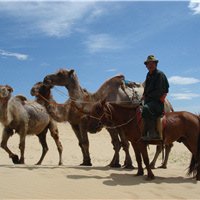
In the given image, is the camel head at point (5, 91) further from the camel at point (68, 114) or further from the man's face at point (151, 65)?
the man's face at point (151, 65)

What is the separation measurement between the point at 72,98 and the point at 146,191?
4456mm

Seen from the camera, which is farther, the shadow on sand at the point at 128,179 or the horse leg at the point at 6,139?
the horse leg at the point at 6,139

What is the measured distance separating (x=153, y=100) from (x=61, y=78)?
358 cm

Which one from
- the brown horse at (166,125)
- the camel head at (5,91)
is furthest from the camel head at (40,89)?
the brown horse at (166,125)

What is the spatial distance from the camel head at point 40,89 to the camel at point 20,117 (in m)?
0.72

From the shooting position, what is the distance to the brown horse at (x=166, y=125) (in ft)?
30.5

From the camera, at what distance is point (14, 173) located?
8586 mm

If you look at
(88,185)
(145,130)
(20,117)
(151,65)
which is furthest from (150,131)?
(20,117)

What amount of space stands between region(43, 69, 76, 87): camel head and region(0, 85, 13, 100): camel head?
1136mm

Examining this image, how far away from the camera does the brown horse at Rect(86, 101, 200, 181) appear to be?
366 inches

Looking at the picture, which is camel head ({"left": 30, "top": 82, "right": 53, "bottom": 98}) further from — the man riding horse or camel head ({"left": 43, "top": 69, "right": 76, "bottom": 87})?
the man riding horse

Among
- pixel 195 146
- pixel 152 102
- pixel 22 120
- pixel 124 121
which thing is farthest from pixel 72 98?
pixel 195 146

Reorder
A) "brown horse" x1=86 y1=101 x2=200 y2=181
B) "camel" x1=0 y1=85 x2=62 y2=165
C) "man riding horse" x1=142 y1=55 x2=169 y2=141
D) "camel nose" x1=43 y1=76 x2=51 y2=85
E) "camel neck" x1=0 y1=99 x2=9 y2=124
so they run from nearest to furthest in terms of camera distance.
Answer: "man riding horse" x1=142 y1=55 x2=169 y2=141
"brown horse" x1=86 y1=101 x2=200 y2=181
"camel neck" x1=0 y1=99 x2=9 y2=124
"camel" x1=0 y1=85 x2=62 y2=165
"camel nose" x1=43 y1=76 x2=51 y2=85

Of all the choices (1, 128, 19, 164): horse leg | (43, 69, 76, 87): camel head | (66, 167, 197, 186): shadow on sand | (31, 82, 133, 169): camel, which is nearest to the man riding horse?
(66, 167, 197, 186): shadow on sand
